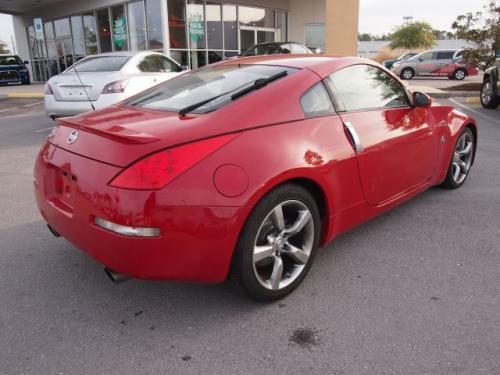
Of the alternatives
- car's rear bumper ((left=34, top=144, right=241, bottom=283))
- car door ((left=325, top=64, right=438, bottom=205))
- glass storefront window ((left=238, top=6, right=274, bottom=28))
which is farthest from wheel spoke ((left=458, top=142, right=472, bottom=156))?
glass storefront window ((left=238, top=6, right=274, bottom=28))

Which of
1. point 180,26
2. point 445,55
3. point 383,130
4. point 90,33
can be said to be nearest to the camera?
point 383,130

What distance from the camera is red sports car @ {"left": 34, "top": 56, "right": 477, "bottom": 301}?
88.0 inches

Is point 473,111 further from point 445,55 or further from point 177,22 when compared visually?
point 445,55

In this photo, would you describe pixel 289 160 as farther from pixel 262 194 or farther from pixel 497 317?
pixel 497 317

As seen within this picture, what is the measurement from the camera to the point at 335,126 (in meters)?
A: 2.97

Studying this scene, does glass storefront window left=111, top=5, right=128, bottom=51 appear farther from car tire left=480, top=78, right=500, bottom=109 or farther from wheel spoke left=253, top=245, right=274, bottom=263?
wheel spoke left=253, top=245, right=274, bottom=263

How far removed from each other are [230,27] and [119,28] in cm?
463

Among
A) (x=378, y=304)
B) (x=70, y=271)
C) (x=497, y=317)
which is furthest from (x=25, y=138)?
(x=497, y=317)

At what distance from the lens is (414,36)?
50.1 m

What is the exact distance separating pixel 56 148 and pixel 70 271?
91cm

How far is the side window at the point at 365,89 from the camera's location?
316 centimetres

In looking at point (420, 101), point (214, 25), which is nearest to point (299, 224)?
point (420, 101)

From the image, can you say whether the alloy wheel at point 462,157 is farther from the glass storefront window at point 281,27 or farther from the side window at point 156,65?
the glass storefront window at point 281,27

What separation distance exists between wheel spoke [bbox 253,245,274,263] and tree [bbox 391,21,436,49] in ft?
175
